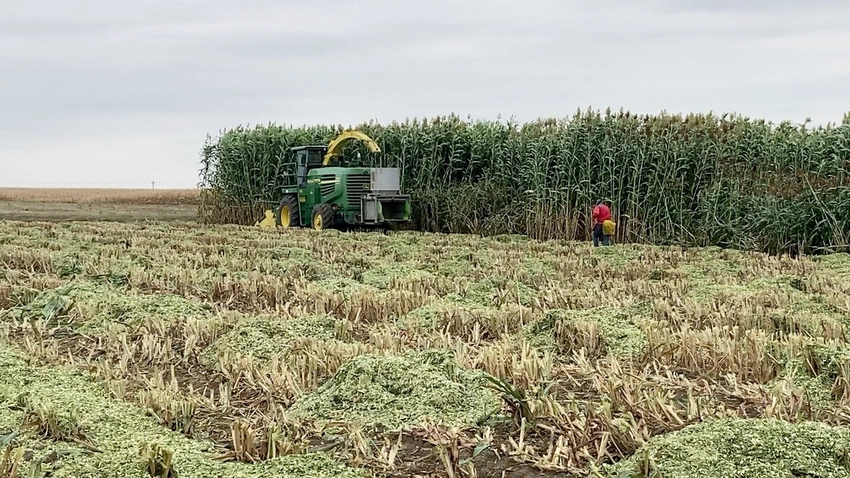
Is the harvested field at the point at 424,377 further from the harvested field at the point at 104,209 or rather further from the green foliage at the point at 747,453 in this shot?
the harvested field at the point at 104,209

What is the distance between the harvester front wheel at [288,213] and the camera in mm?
17625

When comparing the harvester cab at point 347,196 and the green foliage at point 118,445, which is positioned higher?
the harvester cab at point 347,196

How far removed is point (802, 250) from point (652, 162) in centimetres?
315

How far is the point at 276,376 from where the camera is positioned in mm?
3709

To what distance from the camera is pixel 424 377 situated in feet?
11.4

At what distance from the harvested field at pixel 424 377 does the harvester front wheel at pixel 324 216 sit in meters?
9.01

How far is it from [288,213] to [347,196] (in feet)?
7.55

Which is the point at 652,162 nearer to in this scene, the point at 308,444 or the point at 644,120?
the point at 644,120

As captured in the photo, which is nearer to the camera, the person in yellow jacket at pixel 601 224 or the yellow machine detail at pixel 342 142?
the person in yellow jacket at pixel 601 224

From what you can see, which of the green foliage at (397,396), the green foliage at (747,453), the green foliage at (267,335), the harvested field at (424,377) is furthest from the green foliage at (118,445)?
the green foliage at (747,453)

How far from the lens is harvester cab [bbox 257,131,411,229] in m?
16.2

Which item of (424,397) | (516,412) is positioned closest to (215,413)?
(424,397)

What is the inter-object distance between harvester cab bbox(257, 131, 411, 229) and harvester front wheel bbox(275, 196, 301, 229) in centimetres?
2

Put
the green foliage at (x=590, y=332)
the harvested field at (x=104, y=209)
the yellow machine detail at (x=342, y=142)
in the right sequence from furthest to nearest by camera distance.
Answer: the harvested field at (x=104, y=209) < the yellow machine detail at (x=342, y=142) < the green foliage at (x=590, y=332)
